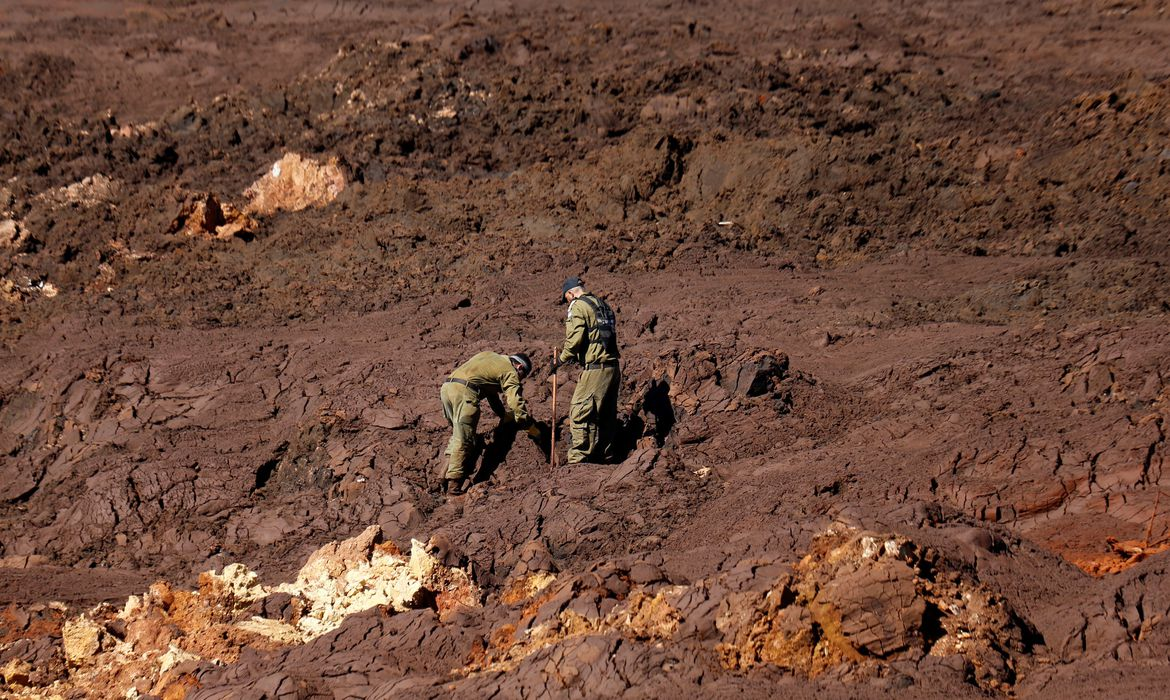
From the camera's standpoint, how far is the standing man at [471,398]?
7.80 m

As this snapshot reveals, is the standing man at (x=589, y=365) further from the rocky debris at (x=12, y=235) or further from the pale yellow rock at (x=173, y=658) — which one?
the rocky debris at (x=12, y=235)

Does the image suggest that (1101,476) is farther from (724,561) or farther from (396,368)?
(396,368)

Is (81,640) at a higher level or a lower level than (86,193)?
lower

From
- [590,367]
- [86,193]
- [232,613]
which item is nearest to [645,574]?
[590,367]

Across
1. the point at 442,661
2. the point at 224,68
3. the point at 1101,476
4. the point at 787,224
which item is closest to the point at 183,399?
the point at 442,661

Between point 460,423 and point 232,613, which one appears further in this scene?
point 460,423

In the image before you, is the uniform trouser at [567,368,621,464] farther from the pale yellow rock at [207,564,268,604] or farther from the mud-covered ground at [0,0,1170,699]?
the pale yellow rock at [207,564,268,604]

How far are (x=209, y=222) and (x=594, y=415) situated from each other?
687 centimetres

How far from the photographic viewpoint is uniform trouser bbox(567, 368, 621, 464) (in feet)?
25.6

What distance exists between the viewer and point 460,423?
7.79 meters

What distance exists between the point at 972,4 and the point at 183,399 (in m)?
15.1

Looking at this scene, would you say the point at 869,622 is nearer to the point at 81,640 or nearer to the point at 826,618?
the point at 826,618

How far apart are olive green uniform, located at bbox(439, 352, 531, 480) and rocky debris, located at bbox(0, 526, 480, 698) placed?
107cm

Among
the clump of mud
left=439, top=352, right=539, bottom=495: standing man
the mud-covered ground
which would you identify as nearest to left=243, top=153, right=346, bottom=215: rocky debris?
the mud-covered ground
